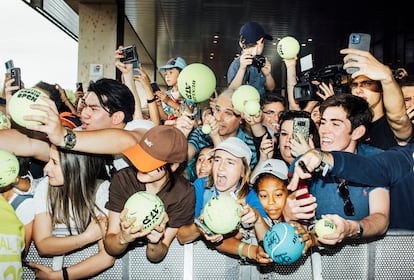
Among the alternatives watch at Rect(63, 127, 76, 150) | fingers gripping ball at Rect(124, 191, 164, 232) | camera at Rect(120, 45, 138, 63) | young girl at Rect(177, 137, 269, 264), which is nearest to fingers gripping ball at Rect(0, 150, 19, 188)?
watch at Rect(63, 127, 76, 150)

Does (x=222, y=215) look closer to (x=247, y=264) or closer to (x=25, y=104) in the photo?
(x=247, y=264)

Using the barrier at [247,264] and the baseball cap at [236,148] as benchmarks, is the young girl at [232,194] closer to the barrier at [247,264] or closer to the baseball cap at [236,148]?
the baseball cap at [236,148]

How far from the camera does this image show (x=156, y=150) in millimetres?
2838

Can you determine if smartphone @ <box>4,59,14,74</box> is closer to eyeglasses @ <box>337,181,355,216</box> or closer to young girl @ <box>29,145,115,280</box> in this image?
young girl @ <box>29,145,115,280</box>

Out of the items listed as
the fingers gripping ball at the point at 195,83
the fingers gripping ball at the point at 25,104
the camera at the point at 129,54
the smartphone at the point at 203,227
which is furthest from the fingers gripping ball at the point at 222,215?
the camera at the point at 129,54

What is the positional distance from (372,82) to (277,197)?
1.24m

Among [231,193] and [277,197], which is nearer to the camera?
[231,193]

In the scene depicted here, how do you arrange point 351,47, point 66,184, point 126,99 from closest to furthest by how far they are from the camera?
1. point 66,184
2. point 351,47
3. point 126,99

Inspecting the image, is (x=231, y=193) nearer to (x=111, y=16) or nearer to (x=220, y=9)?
(x=111, y=16)

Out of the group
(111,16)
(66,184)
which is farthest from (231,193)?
(111,16)

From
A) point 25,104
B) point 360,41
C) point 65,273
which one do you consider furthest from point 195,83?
point 65,273

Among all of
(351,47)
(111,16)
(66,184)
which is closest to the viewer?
(66,184)

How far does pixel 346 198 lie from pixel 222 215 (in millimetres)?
833

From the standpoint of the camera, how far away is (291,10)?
1045 centimetres
